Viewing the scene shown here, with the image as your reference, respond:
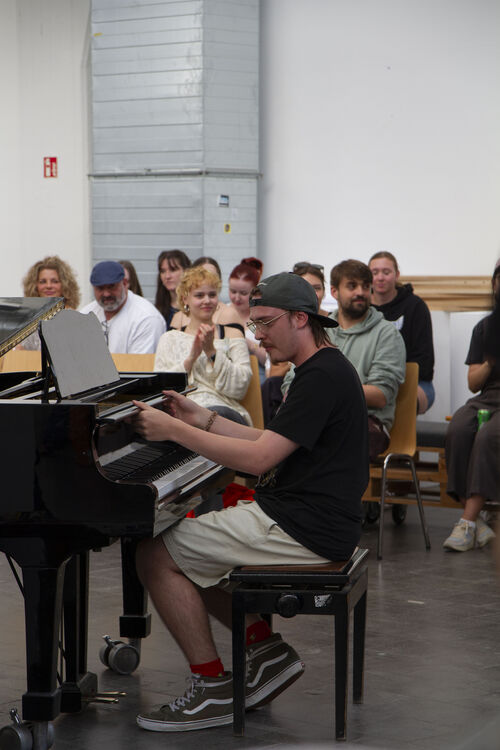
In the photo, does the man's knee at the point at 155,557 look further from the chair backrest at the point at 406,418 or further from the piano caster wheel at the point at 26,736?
the chair backrest at the point at 406,418

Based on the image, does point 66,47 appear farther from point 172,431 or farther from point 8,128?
point 172,431

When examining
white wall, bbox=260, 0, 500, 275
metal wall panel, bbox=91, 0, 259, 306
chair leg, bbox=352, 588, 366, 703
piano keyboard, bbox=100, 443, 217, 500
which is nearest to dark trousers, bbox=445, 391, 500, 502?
chair leg, bbox=352, 588, 366, 703

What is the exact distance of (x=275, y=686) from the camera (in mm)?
2965

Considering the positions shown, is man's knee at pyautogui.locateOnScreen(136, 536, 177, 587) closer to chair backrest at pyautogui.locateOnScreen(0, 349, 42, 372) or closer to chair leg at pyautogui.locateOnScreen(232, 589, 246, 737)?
chair leg at pyautogui.locateOnScreen(232, 589, 246, 737)

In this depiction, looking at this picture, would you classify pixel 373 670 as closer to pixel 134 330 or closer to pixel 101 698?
pixel 101 698

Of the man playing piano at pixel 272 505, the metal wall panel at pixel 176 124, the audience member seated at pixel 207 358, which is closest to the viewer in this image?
the man playing piano at pixel 272 505

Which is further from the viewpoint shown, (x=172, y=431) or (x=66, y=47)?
(x=66, y=47)

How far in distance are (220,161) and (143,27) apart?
1261 millimetres

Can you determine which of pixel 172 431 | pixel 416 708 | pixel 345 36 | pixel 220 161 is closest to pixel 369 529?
pixel 416 708

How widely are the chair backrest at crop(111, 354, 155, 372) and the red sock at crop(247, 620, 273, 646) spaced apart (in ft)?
8.81

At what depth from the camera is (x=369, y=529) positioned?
19.1ft

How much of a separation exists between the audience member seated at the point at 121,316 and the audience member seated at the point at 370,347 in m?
1.06

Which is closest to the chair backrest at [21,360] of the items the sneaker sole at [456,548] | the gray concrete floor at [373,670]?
the gray concrete floor at [373,670]

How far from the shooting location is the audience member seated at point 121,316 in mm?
5895
